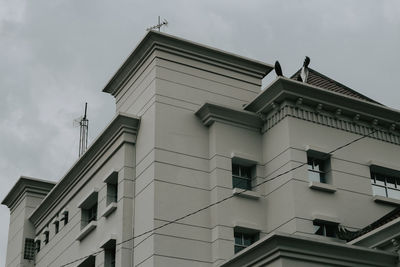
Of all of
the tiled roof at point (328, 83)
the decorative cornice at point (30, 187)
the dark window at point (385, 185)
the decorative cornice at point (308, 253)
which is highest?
the tiled roof at point (328, 83)

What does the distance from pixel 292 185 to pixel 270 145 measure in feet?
7.76

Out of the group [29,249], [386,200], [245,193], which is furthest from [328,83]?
[29,249]

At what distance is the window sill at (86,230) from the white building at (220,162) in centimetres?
4

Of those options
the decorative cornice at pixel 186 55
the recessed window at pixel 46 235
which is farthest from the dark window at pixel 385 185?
the recessed window at pixel 46 235

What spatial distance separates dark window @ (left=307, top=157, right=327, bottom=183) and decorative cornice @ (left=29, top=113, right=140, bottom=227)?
6237 millimetres

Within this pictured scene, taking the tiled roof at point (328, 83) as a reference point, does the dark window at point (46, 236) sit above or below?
below

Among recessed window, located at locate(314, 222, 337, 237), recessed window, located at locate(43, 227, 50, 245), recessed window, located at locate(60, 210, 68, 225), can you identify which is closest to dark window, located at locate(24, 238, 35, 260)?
recessed window, located at locate(43, 227, 50, 245)

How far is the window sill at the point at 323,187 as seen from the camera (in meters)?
25.4

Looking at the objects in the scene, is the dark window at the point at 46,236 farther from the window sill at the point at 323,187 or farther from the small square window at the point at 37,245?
the window sill at the point at 323,187

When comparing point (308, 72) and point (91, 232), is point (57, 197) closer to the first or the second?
point (91, 232)

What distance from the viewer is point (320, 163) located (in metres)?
26.7

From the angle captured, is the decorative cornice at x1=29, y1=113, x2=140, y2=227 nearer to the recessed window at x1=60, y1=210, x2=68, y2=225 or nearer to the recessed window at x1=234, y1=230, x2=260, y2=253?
the recessed window at x1=60, y1=210, x2=68, y2=225

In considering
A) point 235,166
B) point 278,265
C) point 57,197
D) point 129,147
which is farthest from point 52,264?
point 278,265

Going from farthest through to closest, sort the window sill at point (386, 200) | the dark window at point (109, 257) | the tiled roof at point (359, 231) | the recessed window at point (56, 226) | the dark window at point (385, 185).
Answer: the recessed window at point (56, 226)
the dark window at point (385, 185)
the dark window at point (109, 257)
the window sill at point (386, 200)
the tiled roof at point (359, 231)
